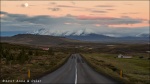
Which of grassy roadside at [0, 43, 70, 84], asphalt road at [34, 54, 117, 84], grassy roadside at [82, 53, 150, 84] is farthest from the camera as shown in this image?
grassy roadside at [82, 53, 150, 84]

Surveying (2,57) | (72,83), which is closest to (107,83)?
(72,83)

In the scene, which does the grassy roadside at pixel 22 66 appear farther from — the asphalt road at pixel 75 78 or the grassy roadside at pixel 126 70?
A: the grassy roadside at pixel 126 70

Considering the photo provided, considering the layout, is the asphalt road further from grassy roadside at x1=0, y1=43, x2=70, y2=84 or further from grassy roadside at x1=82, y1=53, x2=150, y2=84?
grassy roadside at x1=82, y1=53, x2=150, y2=84

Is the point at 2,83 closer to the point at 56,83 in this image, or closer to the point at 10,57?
the point at 56,83

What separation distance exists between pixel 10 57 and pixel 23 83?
48937 millimetres

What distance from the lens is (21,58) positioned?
72188mm

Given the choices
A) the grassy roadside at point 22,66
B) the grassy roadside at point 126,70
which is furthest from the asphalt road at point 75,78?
the grassy roadside at point 126,70

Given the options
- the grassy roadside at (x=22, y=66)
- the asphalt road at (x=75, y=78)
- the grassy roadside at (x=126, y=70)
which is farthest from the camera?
the grassy roadside at (x=126, y=70)

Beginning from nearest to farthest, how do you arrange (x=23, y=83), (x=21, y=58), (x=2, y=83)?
(x=23, y=83) < (x=2, y=83) < (x=21, y=58)

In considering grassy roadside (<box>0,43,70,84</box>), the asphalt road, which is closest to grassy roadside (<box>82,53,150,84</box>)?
the asphalt road

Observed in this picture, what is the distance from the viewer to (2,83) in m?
29.6

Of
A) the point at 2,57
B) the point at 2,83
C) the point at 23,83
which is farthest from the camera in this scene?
the point at 2,57

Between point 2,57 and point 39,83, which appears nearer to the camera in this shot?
point 39,83

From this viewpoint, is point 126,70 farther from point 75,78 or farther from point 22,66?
point 75,78
